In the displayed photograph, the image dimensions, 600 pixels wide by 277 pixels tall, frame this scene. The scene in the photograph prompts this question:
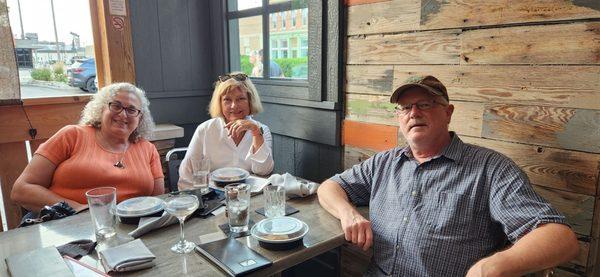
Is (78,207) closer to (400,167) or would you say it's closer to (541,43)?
(400,167)

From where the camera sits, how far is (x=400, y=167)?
4.98 ft

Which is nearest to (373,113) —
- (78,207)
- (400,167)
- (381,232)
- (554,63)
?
(400,167)

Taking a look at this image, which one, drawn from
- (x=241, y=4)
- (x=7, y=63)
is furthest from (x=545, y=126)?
(x=7, y=63)

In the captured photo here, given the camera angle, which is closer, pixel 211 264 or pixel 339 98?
pixel 211 264

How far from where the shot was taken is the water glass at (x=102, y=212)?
4.04 ft

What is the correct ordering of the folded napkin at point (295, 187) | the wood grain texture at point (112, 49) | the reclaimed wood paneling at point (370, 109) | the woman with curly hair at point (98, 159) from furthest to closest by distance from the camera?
1. the wood grain texture at point (112, 49)
2. the reclaimed wood paneling at point (370, 109)
3. the woman with curly hair at point (98, 159)
4. the folded napkin at point (295, 187)

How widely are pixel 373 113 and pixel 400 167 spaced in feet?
1.60

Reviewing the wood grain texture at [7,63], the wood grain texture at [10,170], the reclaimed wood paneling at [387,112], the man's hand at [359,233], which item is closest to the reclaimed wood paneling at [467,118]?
the reclaimed wood paneling at [387,112]

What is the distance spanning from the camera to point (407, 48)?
174 cm

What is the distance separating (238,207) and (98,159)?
37.5 inches

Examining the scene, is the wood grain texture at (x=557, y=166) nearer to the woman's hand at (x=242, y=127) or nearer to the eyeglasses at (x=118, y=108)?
the woman's hand at (x=242, y=127)

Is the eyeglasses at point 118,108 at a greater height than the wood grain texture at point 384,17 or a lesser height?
→ lesser

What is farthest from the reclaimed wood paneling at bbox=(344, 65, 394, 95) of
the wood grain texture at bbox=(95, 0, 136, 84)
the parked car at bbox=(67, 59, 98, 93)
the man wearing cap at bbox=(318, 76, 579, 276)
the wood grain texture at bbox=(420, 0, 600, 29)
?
the parked car at bbox=(67, 59, 98, 93)

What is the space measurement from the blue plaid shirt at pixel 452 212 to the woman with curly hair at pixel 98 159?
3.92 feet
